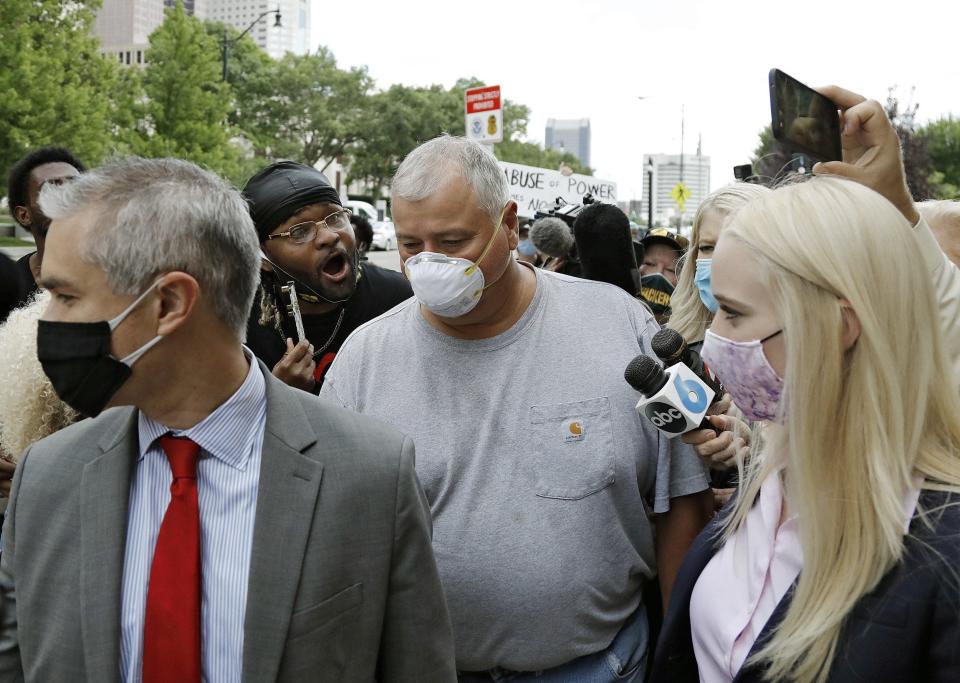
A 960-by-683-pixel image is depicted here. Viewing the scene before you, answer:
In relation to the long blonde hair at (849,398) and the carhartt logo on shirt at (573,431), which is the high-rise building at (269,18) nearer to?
the carhartt logo on shirt at (573,431)

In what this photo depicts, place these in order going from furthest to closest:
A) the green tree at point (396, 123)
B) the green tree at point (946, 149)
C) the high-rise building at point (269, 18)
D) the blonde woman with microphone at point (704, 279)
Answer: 1. the high-rise building at point (269, 18)
2. the green tree at point (396, 123)
3. the green tree at point (946, 149)
4. the blonde woman with microphone at point (704, 279)

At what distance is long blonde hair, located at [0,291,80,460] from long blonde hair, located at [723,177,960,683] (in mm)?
2016

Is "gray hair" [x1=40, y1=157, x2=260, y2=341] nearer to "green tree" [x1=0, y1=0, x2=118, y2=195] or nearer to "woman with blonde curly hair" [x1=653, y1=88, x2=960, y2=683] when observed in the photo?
"woman with blonde curly hair" [x1=653, y1=88, x2=960, y2=683]

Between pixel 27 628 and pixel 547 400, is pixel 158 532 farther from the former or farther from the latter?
→ pixel 547 400

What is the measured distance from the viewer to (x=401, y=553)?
1914 millimetres

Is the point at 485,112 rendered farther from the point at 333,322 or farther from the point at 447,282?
the point at 447,282

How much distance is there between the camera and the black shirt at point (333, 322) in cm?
346

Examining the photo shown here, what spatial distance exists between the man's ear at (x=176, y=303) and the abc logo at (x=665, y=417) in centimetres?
116

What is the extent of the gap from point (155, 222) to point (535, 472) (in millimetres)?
1142

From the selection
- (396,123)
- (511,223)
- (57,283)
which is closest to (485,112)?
(511,223)

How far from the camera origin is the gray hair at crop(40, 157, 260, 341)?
175 centimetres

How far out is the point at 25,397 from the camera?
8.55 feet

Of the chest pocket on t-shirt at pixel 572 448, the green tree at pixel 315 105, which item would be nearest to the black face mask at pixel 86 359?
the chest pocket on t-shirt at pixel 572 448

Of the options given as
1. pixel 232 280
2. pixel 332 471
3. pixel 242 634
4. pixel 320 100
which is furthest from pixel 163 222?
pixel 320 100
